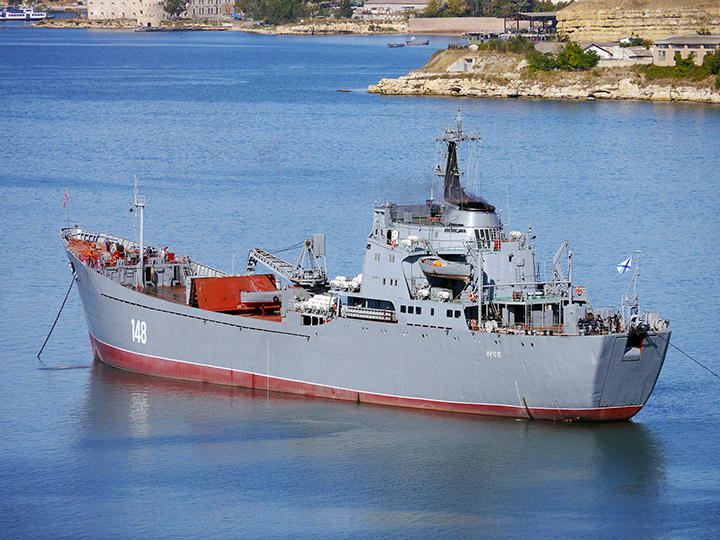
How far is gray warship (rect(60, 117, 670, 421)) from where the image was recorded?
122 ft

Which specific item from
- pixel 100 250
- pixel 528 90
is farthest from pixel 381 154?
pixel 528 90

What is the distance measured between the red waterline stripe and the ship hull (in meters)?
0.04

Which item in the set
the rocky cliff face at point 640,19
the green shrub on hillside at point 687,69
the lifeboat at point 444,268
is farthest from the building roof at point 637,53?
the lifeboat at point 444,268

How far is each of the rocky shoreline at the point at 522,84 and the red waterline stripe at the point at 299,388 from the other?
95707mm

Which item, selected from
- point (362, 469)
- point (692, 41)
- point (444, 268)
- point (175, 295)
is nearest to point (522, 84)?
point (692, 41)

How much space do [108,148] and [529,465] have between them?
216 ft

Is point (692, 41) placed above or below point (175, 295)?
above

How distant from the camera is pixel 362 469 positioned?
35.6m

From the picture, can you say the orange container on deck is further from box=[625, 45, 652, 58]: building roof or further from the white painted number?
box=[625, 45, 652, 58]: building roof

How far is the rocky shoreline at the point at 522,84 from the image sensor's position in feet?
426

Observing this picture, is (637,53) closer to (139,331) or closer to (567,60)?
(567,60)

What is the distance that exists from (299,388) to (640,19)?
423 ft

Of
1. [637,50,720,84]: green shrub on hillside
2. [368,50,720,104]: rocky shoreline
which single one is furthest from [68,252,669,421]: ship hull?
[637,50,720,84]: green shrub on hillside

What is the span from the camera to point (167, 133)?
103 metres
